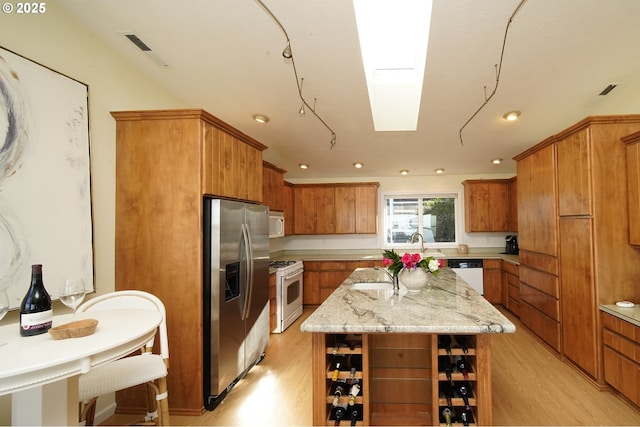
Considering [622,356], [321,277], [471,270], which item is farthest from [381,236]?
[622,356]

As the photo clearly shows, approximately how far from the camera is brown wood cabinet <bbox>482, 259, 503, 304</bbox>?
16.3ft

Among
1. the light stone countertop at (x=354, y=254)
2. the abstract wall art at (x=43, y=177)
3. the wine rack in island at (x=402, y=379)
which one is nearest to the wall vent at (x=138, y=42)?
the abstract wall art at (x=43, y=177)

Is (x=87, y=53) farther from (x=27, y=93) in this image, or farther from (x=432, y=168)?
(x=432, y=168)

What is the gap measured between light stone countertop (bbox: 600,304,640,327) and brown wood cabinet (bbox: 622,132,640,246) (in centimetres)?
51

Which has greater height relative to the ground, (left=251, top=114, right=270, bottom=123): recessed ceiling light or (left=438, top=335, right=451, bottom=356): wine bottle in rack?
(left=251, top=114, right=270, bottom=123): recessed ceiling light

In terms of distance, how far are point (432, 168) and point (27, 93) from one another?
5.07m

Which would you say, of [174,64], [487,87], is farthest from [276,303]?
[487,87]

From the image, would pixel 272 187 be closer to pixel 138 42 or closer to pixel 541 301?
pixel 138 42

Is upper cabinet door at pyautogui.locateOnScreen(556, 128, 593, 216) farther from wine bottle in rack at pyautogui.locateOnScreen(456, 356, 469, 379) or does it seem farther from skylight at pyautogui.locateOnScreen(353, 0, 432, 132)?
wine bottle in rack at pyautogui.locateOnScreen(456, 356, 469, 379)

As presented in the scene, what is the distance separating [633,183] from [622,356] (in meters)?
1.33

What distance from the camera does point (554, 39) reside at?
2.44 metres

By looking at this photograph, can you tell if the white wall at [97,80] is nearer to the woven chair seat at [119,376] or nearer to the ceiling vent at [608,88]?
the woven chair seat at [119,376]

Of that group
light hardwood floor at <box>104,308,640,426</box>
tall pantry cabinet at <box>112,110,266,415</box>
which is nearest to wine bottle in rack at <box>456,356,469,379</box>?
light hardwood floor at <box>104,308,640,426</box>

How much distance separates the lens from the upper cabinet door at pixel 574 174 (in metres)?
2.59
